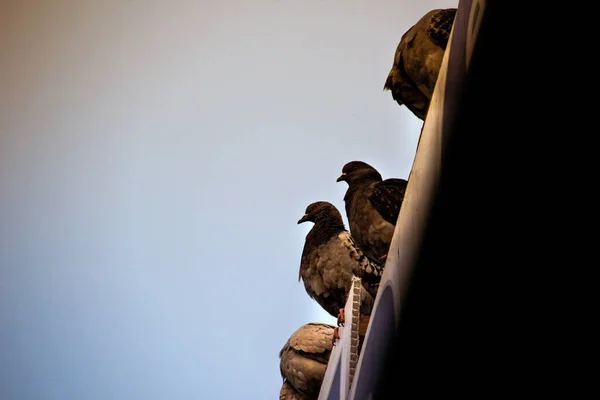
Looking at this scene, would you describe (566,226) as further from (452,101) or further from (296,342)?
(296,342)

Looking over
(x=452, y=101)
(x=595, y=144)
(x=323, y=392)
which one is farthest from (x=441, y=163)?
(x=323, y=392)

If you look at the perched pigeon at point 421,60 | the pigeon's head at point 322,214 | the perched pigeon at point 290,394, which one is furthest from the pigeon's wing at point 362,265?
the perched pigeon at point 421,60

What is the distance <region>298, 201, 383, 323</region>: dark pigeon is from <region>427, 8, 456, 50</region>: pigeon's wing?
1.20 m

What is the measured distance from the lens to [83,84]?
4410 millimetres

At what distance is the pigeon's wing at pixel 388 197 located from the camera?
1.98 meters

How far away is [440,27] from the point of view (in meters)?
1.32

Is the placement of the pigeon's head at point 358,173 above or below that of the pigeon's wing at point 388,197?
above

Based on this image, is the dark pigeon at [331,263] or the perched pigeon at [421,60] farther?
the dark pigeon at [331,263]

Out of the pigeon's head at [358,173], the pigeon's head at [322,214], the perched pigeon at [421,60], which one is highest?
the pigeon's head at [322,214]

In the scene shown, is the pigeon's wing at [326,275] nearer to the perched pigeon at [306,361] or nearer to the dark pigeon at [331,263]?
the dark pigeon at [331,263]

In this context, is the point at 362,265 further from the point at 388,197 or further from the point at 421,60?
the point at 421,60

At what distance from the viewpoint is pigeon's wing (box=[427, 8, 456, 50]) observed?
1292 millimetres

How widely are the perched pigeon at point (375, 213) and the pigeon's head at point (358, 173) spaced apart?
0.08 meters

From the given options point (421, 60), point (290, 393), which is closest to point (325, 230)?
point (290, 393)
